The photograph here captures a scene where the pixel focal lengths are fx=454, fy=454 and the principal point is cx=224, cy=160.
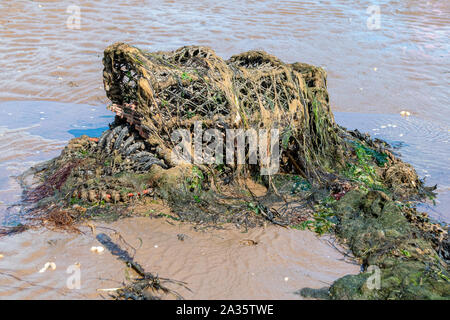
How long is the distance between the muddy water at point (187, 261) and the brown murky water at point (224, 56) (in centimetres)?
1

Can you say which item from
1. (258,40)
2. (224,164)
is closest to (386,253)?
(224,164)

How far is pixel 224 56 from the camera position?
11383 mm

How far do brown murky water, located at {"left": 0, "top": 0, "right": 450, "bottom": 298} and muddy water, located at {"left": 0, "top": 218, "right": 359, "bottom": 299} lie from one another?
0.04 feet

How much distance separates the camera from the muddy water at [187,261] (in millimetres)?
3848


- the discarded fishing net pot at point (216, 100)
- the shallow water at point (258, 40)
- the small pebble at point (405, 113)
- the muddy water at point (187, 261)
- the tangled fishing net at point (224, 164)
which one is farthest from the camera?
the shallow water at point (258, 40)

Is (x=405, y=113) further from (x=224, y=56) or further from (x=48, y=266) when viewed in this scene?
(x=48, y=266)

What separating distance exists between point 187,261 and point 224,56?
26.2ft

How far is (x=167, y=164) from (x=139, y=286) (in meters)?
1.94

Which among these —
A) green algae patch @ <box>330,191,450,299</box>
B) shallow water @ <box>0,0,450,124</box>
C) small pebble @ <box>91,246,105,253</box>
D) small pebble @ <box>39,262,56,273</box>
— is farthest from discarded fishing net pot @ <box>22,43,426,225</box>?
shallow water @ <box>0,0,450,124</box>

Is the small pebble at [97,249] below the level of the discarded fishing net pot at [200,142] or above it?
below

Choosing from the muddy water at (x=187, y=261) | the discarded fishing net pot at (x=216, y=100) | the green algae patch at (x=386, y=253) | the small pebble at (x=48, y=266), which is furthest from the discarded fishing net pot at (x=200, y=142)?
the small pebble at (x=48, y=266)

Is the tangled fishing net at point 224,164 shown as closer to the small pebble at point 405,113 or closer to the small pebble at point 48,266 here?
the small pebble at point 48,266
